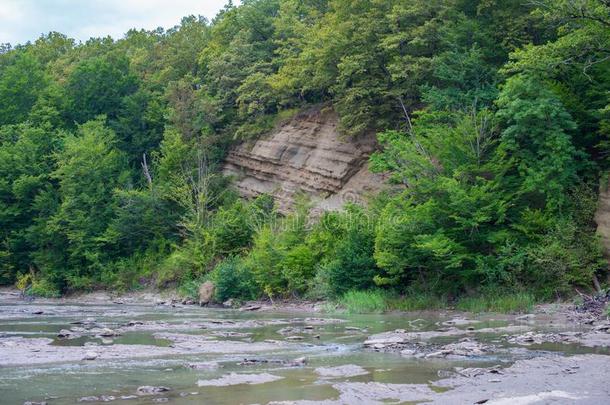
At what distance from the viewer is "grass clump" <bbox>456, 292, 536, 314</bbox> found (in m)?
24.9

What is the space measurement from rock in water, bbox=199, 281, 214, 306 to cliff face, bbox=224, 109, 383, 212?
7.69m

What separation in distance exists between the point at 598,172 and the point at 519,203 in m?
3.29

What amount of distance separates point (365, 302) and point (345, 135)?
47.2ft

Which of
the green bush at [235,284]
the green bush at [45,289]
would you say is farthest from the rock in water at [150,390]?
the green bush at [45,289]

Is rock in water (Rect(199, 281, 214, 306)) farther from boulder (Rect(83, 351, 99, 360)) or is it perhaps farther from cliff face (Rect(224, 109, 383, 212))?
boulder (Rect(83, 351, 99, 360))

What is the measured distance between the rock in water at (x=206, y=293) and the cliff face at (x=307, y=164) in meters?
7.69

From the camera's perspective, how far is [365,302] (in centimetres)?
2823

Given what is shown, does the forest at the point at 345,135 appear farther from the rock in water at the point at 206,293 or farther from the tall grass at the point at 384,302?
the rock in water at the point at 206,293

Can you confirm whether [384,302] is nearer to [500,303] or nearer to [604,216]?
[500,303]

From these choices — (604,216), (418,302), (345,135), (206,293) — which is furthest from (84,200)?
(604,216)

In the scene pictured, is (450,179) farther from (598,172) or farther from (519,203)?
(598,172)

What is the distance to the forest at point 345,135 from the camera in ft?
87.7

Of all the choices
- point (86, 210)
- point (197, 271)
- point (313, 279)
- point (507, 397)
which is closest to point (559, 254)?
point (313, 279)

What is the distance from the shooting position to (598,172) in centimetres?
2756
